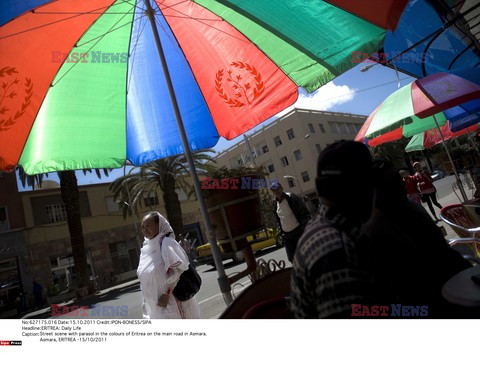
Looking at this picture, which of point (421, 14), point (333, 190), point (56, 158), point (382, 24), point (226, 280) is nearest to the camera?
point (333, 190)

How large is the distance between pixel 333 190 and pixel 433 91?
3.38 m

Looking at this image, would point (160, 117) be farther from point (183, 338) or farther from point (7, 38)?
point (183, 338)

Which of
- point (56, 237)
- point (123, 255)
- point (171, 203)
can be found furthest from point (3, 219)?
point (171, 203)

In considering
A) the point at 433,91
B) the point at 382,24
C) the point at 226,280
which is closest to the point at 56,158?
the point at 226,280

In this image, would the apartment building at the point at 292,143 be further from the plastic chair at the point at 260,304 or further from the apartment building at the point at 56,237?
the apartment building at the point at 56,237

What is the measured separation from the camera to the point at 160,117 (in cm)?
329

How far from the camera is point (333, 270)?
3.19 ft

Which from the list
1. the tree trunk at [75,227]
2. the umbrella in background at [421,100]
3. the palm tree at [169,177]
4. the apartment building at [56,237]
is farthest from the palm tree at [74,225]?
the umbrella in background at [421,100]

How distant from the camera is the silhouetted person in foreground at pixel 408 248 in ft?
4.41

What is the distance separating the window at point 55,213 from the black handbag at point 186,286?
23519mm

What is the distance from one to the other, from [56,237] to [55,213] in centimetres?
181

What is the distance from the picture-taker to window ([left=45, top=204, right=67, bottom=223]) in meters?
22.3

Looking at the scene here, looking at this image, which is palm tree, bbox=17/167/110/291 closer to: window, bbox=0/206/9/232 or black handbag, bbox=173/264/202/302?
window, bbox=0/206/9/232

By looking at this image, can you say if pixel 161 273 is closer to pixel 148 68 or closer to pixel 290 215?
pixel 148 68
